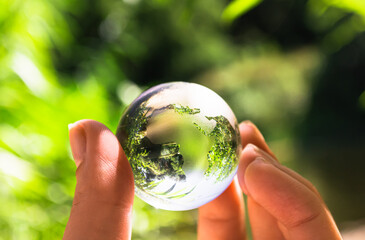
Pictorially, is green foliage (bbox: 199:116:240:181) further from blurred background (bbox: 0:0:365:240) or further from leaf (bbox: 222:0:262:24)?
blurred background (bbox: 0:0:365:240)

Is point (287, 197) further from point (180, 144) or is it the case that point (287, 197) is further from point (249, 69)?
point (249, 69)

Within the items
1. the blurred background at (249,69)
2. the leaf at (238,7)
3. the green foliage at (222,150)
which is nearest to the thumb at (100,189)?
the green foliage at (222,150)

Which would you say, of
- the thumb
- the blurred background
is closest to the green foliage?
the thumb

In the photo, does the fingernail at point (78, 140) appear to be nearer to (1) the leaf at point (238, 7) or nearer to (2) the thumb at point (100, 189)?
(2) the thumb at point (100, 189)

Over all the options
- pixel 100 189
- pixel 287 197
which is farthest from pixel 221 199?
pixel 100 189

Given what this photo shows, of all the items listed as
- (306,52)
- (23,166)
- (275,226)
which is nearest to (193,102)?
(275,226)

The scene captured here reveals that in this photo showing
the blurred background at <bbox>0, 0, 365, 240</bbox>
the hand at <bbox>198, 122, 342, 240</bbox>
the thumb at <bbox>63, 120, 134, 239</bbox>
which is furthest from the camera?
the blurred background at <bbox>0, 0, 365, 240</bbox>

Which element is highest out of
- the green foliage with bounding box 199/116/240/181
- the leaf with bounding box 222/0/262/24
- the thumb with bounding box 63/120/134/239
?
the leaf with bounding box 222/0/262/24
